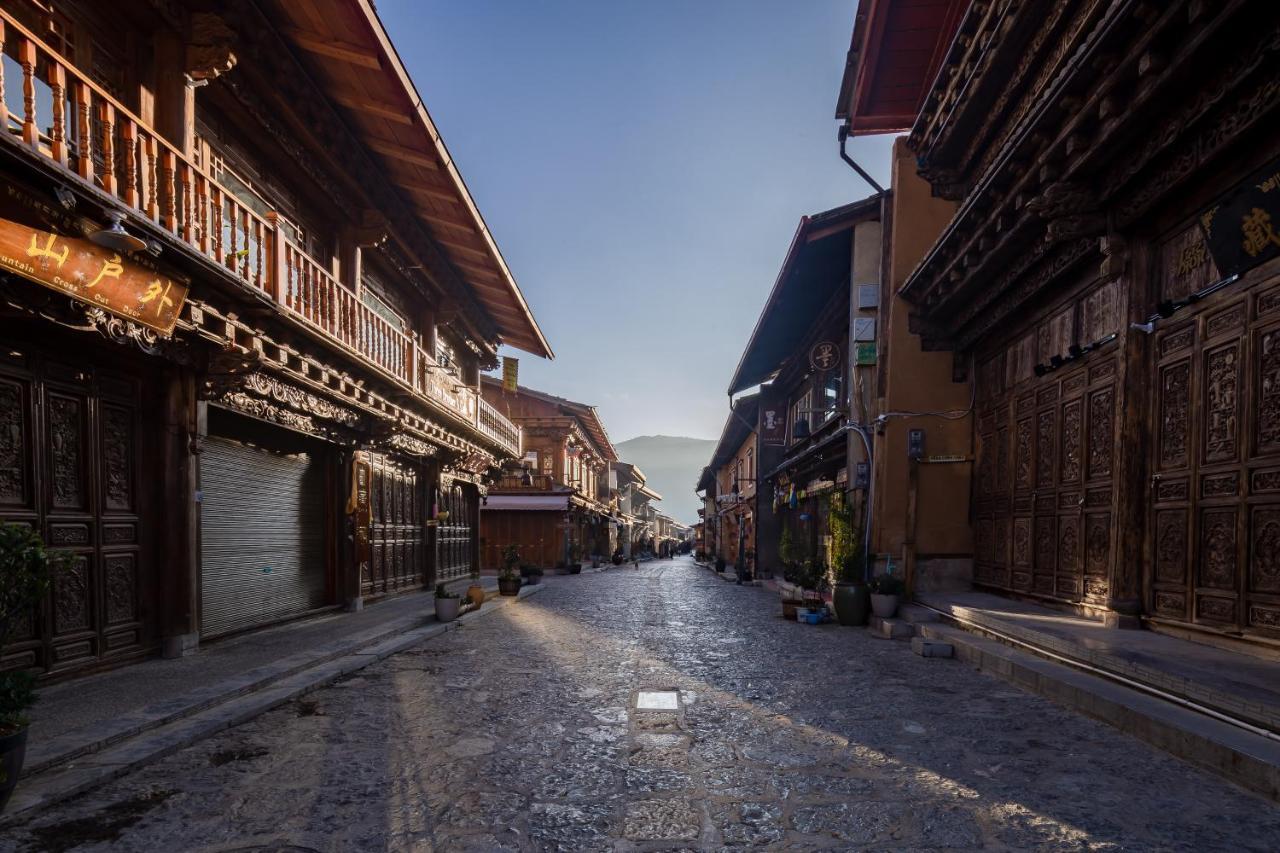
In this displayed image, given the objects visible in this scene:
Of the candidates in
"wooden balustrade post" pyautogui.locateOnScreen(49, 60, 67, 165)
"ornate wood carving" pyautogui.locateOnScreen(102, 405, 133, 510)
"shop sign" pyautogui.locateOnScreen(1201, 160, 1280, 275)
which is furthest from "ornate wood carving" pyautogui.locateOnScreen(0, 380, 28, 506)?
"shop sign" pyautogui.locateOnScreen(1201, 160, 1280, 275)

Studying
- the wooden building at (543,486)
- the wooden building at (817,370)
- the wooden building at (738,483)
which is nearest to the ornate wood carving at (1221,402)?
the wooden building at (817,370)

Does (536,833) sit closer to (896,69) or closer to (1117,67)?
(1117,67)

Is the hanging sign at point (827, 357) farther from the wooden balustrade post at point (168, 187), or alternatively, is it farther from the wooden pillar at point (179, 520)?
the wooden balustrade post at point (168, 187)

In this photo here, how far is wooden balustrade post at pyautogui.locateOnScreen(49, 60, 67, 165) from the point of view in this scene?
5.53 meters

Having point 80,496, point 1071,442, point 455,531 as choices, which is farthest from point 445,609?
point 1071,442

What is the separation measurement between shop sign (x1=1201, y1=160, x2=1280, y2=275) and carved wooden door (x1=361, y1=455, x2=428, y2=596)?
12.6m

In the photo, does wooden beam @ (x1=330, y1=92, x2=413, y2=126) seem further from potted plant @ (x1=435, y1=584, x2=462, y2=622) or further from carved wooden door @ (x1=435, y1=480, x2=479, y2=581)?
carved wooden door @ (x1=435, y1=480, x2=479, y2=581)

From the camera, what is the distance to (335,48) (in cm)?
899

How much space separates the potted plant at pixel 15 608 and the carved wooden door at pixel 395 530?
960 centimetres

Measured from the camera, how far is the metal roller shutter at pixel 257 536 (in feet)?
29.6

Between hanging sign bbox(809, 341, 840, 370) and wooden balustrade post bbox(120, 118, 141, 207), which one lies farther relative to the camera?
hanging sign bbox(809, 341, 840, 370)

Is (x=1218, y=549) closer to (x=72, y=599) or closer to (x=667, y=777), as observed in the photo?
(x=667, y=777)

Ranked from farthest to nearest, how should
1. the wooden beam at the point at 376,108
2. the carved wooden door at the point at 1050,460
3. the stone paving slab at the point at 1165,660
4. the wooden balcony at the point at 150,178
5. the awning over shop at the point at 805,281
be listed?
the awning over shop at the point at 805,281, the wooden beam at the point at 376,108, the carved wooden door at the point at 1050,460, the wooden balcony at the point at 150,178, the stone paving slab at the point at 1165,660

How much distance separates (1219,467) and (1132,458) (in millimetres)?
998
